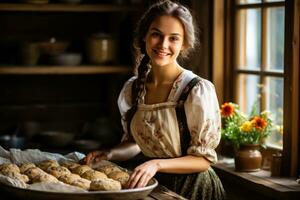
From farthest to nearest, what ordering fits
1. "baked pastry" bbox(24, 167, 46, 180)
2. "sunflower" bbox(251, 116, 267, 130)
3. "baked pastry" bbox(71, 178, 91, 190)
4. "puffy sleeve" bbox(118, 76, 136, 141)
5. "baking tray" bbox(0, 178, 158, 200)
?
"sunflower" bbox(251, 116, 267, 130)
"puffy sleeve" bbox(118, 76, 136, 141)
"baked pastry" bbox(24, 167, 46, 180)
"baked pastry" bbox(71, 178, 91, 190)
"baking tray" bbox(0, 178, 158, 200)

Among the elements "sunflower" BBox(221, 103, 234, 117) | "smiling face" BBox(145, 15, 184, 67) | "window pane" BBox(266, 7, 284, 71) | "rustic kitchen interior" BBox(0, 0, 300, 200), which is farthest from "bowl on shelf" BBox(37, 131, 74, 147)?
"smiling face" BBox(145, 15, 184, 67)

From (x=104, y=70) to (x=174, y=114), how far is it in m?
1.71

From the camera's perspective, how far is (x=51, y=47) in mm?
4195

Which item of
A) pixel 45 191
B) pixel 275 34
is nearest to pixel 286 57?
pixel 275 34

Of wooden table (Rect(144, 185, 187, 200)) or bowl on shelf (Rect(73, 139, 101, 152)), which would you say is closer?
wooden table (Rect(144, 185, 187, 200))

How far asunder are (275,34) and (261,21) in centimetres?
13

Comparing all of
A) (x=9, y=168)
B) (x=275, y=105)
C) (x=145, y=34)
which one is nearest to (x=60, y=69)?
(x=275, y=105)

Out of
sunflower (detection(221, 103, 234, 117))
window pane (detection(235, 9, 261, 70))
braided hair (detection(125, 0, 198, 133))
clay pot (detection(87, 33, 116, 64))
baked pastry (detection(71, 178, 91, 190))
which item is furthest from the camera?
clay pot (detection(87, 33, 116, 64))

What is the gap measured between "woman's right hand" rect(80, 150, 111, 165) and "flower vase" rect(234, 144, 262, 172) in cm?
74

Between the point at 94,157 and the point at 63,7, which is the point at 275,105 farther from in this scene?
the point at 63,7

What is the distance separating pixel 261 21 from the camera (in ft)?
11.0

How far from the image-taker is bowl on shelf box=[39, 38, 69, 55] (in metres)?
4.19

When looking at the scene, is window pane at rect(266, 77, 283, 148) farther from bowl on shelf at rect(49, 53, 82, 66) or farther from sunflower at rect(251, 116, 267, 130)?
bowl on shelf at rect(49, 53, 82, 66)

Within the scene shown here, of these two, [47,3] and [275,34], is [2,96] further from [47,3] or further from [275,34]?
[275,34]
